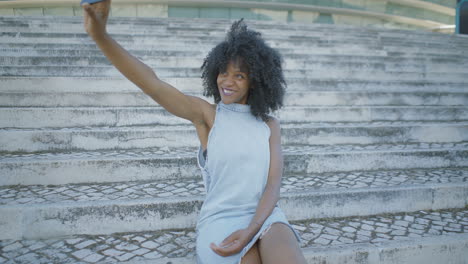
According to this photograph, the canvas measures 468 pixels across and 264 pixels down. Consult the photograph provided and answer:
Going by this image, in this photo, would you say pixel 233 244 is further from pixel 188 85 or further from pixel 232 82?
pixel 188 85

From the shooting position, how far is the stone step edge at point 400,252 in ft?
7.22

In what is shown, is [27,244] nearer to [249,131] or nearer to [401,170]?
[249,131]

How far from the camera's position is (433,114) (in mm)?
4703

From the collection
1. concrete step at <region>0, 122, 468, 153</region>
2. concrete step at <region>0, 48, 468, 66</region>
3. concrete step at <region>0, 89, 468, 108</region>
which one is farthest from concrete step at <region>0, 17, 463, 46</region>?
concrete step at <region>0, 122, 468, 153</region>

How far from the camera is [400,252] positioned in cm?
229

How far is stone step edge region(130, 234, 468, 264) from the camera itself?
7.22 feet

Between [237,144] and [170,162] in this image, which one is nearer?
[237,144]

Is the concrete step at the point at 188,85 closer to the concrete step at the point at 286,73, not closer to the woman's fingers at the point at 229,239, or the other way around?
the concrete step at the point at 286,73

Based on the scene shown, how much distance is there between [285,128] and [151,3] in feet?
45.5

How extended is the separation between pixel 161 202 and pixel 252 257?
1.13 m

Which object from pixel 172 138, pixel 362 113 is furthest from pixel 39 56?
pixel 362 113

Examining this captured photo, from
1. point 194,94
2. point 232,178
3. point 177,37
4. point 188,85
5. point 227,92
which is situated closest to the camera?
point 232,178

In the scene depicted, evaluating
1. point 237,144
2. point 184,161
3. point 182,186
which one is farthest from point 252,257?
point 184,161

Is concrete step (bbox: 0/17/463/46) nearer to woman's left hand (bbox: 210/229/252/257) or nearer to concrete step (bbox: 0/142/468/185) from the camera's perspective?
concrete step (bbox: 0/142/468/185)
